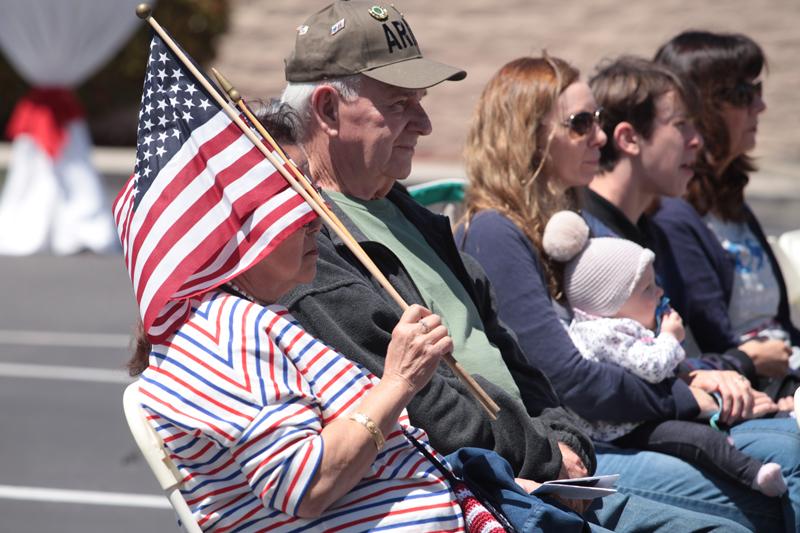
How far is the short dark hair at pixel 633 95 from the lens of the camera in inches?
176

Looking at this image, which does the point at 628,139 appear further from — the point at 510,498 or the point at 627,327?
the point at 510,498

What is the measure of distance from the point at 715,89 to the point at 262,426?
10.4ft

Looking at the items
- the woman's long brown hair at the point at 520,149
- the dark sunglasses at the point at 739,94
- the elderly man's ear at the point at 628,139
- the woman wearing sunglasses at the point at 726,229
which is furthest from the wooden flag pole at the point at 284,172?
the dark sunglasses at the point at 739,94

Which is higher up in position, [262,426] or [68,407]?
[262,426]

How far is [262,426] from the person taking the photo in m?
2.45

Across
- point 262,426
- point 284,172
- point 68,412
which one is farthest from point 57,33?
point 262,426

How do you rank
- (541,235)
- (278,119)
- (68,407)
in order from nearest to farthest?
(278,119), (541,235), (68,407)

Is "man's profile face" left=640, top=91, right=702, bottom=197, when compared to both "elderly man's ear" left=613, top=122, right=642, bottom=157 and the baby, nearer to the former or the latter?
"elderly man's ear" left=613, top=122, right=642, bottom=157

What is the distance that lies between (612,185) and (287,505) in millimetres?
2410

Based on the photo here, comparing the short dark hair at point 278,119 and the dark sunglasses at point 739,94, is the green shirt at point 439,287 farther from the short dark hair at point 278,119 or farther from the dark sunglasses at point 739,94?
the dark sunglasses at point 739,94

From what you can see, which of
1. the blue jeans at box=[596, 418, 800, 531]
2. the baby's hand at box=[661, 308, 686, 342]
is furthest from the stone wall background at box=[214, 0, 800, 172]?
the blue jeans at box=[596, 418, 800, 531]

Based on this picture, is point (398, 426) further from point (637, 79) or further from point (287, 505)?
point (637, 79)

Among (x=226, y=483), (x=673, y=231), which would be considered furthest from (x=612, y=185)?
(x=226, y=483)

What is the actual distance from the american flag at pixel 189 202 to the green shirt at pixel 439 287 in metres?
0.57
